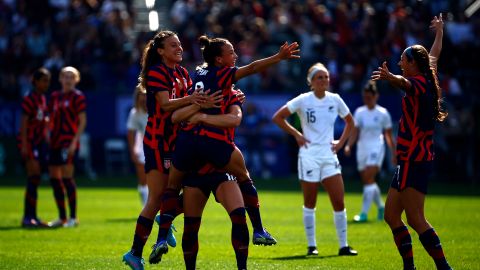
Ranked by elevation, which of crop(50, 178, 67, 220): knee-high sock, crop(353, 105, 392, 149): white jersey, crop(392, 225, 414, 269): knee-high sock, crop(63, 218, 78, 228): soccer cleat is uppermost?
crop(353, 105, 392, 149): white jersey

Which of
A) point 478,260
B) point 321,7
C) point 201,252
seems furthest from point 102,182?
point 478,260

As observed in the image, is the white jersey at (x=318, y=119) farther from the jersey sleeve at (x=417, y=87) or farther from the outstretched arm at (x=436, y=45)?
the jersey sleeve at (x=417, y=87)

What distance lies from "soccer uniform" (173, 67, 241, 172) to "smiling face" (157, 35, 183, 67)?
2.64ft

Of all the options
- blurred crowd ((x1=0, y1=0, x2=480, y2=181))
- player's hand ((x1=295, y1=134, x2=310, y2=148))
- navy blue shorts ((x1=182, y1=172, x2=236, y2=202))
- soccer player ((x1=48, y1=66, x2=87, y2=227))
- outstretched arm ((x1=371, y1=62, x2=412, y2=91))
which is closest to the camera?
outstretched arm ((x1=371, y1=62, x2=412, y2=91))

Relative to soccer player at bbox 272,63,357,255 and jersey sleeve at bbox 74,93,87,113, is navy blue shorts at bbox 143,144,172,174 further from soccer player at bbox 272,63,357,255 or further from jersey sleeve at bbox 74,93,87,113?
jersey sleeve at bbox 74,93,87,113

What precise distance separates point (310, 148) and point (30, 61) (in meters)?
20.9

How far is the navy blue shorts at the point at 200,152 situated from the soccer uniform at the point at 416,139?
188 cm

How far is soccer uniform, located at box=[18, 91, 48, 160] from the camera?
1731cm

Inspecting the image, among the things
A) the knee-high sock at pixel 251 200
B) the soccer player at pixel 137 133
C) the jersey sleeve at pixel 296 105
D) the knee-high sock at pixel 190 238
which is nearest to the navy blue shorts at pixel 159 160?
the knee-high sock at pixel 190 238

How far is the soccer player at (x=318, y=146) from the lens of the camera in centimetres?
1337

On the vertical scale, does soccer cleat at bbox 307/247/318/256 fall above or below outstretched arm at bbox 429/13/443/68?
below

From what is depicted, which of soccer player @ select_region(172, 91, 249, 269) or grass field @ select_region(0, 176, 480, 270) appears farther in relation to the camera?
grass field @ select_region(0, 176, 480, 270)

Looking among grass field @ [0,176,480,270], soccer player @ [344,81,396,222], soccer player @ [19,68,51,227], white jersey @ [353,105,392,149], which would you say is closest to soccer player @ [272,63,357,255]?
grass field @ [0,176,480,270]

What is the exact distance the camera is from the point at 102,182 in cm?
2906
